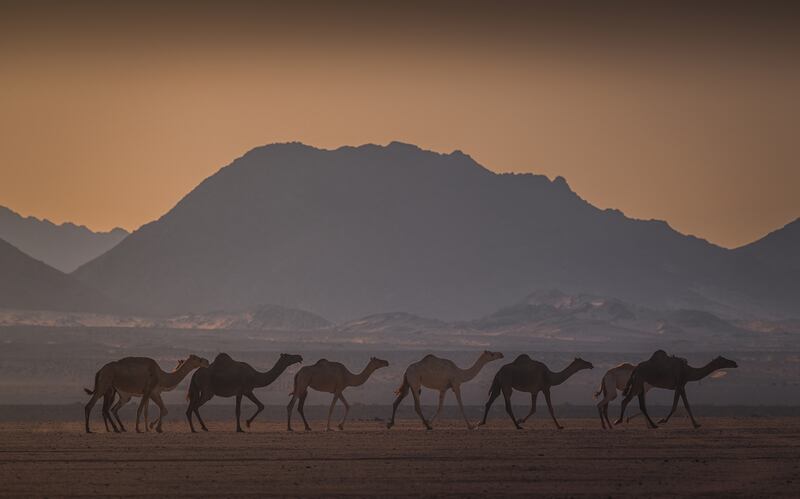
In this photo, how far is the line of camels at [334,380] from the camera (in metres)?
37.5

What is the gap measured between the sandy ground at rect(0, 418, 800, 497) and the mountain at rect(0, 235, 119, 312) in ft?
454

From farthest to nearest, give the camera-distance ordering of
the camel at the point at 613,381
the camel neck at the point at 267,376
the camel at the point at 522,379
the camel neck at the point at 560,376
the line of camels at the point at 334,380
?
the camel at the point at 613,381, the camel neck at the point at 560,376, the camel neck at the point at 267,376, the camel at the point at 522,379, the line of camels at the point at 334,380

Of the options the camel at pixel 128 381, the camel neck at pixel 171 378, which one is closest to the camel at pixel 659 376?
the camel neck at pixel 171 378

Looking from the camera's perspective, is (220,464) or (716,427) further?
(716,427)

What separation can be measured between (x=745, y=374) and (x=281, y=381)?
28.9 m

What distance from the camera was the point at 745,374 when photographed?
302 ft

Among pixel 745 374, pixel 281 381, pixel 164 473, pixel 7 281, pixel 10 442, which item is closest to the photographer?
pixel 164 473

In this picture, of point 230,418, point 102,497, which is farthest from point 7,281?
point 102,497

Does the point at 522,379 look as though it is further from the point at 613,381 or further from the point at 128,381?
the point at 128,381

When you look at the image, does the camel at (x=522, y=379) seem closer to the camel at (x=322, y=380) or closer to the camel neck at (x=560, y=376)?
the camel neck at (x=560, y=376)

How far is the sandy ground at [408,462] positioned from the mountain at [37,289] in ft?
454

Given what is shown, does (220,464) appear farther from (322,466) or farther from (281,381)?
(281,381)

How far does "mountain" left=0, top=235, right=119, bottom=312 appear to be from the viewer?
175875mm

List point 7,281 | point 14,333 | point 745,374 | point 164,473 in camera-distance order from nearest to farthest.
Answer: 1. point 164,473
2. point 745,374
3. point 14,333
4. point 7,281
